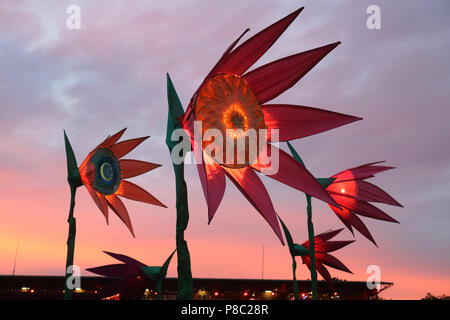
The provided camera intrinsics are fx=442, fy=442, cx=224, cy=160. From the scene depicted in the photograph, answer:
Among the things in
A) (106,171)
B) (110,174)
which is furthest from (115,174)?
(106,171)

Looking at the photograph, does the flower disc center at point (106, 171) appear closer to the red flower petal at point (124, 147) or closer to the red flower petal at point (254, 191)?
the red flower petal at point (124, 147)

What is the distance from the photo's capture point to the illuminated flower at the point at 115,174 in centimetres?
701

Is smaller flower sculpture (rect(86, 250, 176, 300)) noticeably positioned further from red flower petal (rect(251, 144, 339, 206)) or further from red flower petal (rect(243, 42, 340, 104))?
red flower petal (rect(243, 42, 340, 104))

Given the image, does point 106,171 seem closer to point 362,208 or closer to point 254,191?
point 362,208

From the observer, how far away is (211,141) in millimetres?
3180

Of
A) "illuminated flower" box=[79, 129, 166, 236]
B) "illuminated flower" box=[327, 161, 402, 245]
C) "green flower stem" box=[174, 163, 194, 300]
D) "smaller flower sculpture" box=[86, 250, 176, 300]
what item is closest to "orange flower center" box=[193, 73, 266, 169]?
"green flower stem" box=[174, 163, 194, 300]

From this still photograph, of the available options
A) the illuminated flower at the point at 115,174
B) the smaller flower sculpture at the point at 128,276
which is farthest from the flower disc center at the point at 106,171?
the smaller flower sculpture at the point at 128,276

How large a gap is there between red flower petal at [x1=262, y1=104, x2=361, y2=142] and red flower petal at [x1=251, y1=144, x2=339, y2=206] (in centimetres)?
18

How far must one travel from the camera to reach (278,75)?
346 cm

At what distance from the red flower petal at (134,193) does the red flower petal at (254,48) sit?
15.0ft

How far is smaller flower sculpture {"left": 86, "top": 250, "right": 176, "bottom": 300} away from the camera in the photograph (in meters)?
4.46
